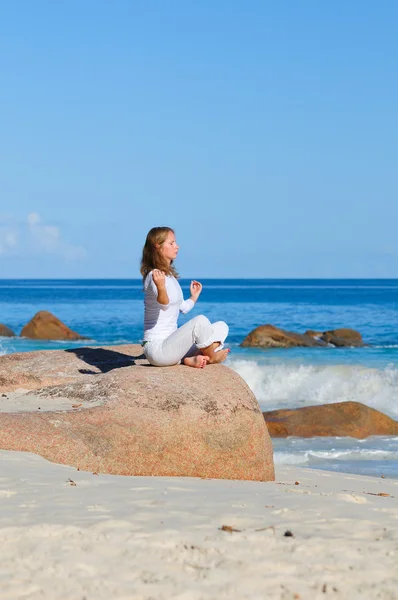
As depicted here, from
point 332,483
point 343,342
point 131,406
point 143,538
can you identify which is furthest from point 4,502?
Answer: point 343,342

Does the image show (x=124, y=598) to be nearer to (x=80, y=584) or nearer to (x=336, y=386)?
(x=80, y=584)

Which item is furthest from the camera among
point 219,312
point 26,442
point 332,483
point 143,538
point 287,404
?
point 219,312

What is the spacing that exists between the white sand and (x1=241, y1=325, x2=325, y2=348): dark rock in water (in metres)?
23.6

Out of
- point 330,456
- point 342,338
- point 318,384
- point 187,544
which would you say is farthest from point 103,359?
point 342,338

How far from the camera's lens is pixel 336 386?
20.2 meters

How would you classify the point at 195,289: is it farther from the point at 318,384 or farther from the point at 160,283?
the point at 318,384

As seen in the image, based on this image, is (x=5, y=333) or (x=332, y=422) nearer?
(x=332, y=422)

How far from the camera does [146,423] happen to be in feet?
23.6

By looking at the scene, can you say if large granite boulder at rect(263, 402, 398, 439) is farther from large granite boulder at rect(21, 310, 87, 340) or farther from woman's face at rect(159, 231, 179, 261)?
large granite boulder at rect(21, 310, 87, 340)

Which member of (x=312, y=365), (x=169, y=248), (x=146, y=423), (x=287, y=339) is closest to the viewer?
(x=146, y=423)

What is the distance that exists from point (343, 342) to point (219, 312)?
76.5 feet

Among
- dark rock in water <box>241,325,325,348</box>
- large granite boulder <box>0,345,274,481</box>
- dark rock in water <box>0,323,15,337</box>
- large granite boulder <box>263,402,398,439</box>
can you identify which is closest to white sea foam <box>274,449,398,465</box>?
large granite boulder <box>263,402,398,439</box>

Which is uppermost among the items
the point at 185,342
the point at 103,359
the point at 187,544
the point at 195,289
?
the point at 195,289

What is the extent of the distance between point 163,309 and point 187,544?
4122mm
